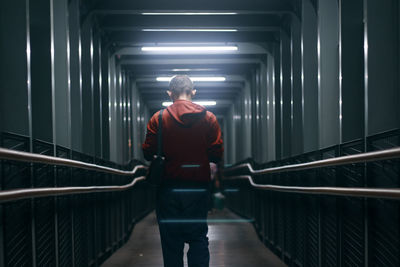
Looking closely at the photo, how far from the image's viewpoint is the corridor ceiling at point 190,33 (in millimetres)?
7496

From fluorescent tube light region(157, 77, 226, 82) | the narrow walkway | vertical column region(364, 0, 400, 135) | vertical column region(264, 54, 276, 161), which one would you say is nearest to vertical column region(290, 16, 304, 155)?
the narrow walkway

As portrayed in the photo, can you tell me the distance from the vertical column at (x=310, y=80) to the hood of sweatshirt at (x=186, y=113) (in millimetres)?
2460

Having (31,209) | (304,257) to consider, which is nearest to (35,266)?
(31,209)

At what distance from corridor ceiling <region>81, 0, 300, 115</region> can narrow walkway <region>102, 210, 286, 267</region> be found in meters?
2.80

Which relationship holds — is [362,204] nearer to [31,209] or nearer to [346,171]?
[346,171]

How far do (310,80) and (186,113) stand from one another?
257cm

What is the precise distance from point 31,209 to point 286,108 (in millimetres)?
4704

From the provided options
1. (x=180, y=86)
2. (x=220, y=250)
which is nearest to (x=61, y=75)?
(x=180, y=86)

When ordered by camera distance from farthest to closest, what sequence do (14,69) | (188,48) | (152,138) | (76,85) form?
1. (188,48)
2. (76,85)
3. (152,138)
4. (14,69)

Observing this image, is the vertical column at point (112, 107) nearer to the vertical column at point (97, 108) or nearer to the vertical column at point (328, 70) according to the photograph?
the vertical column at point (97, 108)

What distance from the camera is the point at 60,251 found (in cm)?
446

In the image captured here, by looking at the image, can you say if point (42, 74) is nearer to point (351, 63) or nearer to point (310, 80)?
point (351, 63)

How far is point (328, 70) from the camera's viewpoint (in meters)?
5.50

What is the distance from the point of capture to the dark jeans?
384 centimetres
